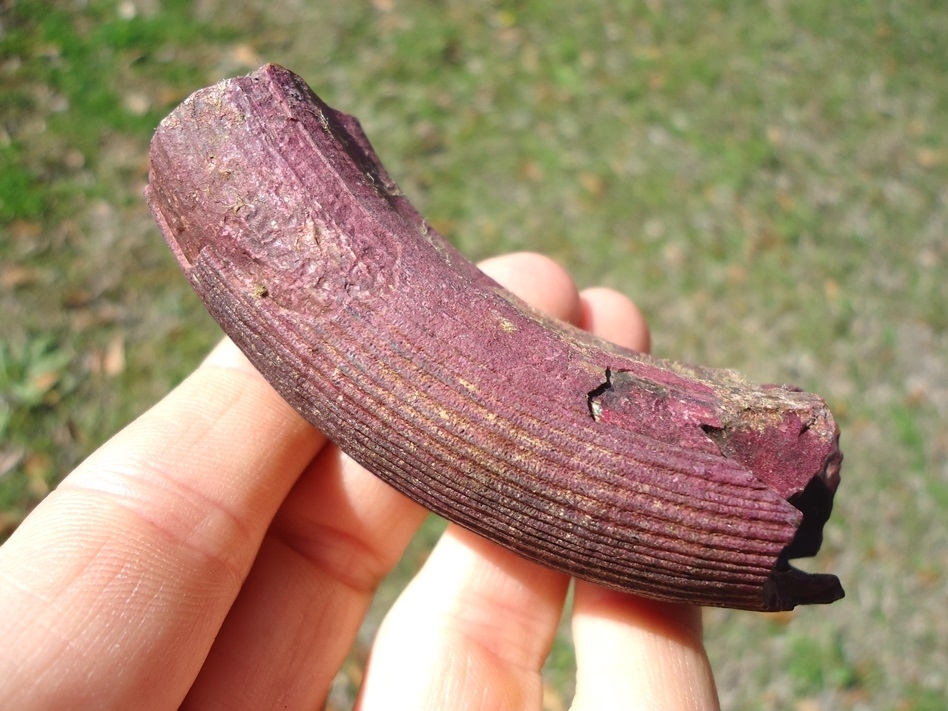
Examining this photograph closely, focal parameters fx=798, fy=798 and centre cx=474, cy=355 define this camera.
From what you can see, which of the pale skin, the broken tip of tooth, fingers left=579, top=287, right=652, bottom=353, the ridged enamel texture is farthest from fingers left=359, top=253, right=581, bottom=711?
fingers left=579, top=287, right=652, bottom=353

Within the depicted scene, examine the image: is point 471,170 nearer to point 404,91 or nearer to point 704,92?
point 404,91

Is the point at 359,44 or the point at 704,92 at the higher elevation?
the point at 359,44

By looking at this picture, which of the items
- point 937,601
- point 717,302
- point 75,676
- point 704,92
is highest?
point 75,676

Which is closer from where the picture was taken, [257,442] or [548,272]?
[257,442]

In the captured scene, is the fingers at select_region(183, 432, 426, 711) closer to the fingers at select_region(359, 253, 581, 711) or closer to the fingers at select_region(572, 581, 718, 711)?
the fingers at select_region(359, 253, 581, 711)

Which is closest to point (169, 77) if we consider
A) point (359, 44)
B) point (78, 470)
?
point (359, 44)

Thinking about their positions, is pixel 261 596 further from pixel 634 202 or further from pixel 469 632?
pixel 634 202

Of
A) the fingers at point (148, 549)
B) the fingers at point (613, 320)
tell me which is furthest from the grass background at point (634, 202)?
the fingers at point (148, 549)

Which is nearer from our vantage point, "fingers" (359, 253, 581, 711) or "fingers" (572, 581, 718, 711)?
"fingers" (572, 581, 718, 711)
